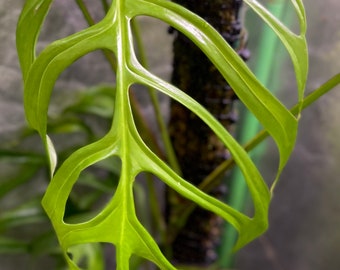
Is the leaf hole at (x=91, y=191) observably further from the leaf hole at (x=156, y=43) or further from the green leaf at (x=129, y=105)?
the green leaf at (x=129, y=105)

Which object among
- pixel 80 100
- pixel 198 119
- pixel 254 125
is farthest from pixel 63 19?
pixel 254 125

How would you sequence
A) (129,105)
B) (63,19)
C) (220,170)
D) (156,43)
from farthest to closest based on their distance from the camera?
(156,43), (63,19), (220,170), (129,105)

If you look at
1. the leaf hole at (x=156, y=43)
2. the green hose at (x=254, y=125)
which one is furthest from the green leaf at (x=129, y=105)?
the leaf hole at (x=156, y=43)

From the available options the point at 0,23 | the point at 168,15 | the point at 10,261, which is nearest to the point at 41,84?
the point at 168,15

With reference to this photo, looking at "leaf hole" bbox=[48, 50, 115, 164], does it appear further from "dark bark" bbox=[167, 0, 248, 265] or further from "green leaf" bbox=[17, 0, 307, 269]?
"green leaf" bbox=[17, 0, 307, 269]

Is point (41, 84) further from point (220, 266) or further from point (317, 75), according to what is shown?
point (220, 266)

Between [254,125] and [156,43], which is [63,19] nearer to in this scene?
[156,43]

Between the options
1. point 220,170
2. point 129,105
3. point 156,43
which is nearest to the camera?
point 129,105
